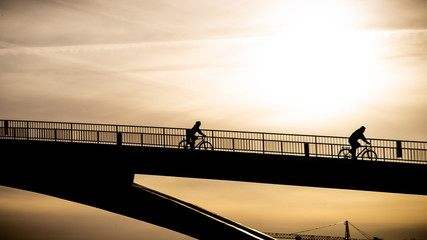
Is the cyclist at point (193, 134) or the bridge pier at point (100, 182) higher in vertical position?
the cyclist at point (193, 134)

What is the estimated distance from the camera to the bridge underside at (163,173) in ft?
97.2

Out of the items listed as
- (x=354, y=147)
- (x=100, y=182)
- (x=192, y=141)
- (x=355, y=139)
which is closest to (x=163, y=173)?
(x=192, y=141)

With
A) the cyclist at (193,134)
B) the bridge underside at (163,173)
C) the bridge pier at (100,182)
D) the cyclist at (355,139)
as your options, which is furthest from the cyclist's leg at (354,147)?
the cyclist at (193,134)

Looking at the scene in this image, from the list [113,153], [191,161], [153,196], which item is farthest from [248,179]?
[113,153]

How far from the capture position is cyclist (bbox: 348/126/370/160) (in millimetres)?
30703

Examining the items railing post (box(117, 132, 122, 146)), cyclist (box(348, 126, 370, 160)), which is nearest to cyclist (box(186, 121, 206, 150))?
railing post (box(117, 132, 122, 146))

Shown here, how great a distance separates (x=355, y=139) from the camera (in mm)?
30891

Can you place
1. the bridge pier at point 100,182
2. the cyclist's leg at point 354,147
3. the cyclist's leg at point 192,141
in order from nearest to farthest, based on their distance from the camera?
1. the bridge pier at point 100,182
2. the cyclist's leg at point 354,147
3. the cyclist's leg at point 192,141

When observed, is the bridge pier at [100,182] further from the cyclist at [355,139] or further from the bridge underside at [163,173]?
the cyclist at [355,139]

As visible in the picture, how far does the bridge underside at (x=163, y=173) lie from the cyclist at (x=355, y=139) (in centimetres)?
118

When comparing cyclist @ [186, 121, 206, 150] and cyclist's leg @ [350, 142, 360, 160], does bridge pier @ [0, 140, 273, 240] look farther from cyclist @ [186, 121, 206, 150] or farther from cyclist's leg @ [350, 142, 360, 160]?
cyclist's leg @ [350, 142, 360, 160]

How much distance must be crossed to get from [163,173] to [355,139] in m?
11.2

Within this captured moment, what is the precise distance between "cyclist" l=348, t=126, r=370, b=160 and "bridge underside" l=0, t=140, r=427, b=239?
118cm

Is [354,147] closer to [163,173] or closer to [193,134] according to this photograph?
[193,134]
